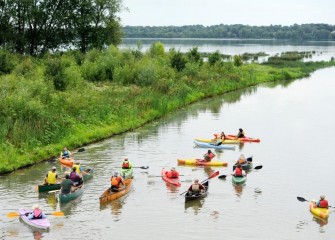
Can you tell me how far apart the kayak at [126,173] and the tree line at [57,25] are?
159 ft

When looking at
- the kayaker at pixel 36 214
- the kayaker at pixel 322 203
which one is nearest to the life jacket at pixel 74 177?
the kayaker at pixel 36 214

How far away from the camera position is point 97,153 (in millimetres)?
42062

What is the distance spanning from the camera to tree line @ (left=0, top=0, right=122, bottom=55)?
78.8 m

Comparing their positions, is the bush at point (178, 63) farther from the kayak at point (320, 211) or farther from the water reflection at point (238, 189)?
the kayak at point (320, 211)

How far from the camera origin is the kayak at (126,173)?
34.9 metres

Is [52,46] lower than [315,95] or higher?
higher

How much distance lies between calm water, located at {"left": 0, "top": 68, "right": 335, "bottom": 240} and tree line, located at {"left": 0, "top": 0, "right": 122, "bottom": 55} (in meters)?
32.0

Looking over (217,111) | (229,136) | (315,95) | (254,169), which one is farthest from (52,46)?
(254,169)

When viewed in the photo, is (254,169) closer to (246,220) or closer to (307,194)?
(307,194)

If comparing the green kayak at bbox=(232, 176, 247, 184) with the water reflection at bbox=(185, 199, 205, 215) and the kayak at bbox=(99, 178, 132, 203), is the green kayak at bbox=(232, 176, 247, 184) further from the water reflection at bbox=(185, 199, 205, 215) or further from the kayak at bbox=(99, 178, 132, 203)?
the kayak at bbox=(99, 178, 132, 203)

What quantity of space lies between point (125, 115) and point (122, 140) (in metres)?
5.54

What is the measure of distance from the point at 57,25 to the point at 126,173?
175ft

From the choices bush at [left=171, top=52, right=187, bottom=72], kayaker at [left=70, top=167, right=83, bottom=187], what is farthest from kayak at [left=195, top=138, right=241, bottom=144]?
bush at [left=171, top=52, right=187, bottom=72]

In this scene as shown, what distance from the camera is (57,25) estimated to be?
275ft
